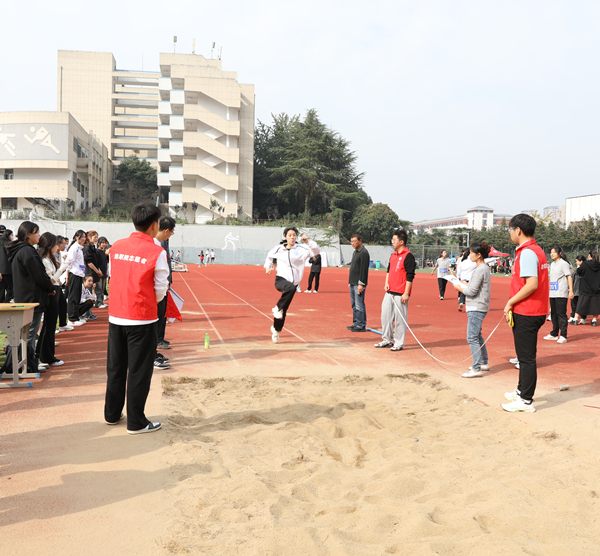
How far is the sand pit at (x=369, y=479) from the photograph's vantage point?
3002 millimetres

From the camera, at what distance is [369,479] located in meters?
3.83

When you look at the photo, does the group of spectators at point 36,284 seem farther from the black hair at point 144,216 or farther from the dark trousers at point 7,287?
the black hair at point 144,216

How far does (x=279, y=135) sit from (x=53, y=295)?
235ft

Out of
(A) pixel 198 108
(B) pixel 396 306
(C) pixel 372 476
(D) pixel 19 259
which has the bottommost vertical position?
(C) pixel 372 476

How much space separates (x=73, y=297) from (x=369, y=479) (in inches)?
345

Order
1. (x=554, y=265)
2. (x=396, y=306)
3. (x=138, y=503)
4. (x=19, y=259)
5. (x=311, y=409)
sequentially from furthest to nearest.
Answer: (x=554, y=265), (x=396, y=306), (x=19, y=259), (x=311, y=409), (x=138, y=503)

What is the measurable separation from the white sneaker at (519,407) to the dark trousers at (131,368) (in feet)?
12.4

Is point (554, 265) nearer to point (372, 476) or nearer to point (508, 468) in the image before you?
point (508, 468)

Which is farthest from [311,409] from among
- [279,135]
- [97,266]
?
[279,135]

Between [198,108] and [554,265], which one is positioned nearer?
[554,265]

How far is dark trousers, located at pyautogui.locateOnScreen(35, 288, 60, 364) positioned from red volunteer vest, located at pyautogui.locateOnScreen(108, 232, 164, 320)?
2.65 metres

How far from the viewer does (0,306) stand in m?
5.71

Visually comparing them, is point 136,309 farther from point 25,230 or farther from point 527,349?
point 527,349

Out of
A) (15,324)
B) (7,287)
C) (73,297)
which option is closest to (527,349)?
→ (15,324)
